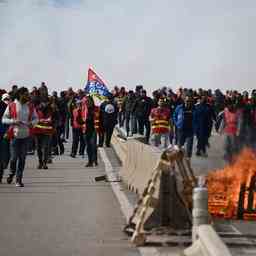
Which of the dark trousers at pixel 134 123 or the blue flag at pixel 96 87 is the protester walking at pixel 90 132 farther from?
the blue flag at pixel 96 87

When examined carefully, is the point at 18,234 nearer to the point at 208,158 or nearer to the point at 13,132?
the point at 13,132

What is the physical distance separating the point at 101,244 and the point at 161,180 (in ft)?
4.28

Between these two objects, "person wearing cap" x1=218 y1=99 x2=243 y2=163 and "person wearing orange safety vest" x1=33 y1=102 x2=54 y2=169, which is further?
"person wearing cap" x1=218 y1=99 x2=243 y2=163

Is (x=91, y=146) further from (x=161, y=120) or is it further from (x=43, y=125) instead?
(x=161, y=120)

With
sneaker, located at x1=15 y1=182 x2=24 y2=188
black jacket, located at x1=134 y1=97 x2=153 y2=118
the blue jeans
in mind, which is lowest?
sneaker, located at x1=15 y1=182 x2=24 y2=188

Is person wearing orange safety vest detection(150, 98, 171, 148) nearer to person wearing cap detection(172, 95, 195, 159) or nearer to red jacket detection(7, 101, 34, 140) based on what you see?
person wearing cap detection(172, 95, 195, 159)

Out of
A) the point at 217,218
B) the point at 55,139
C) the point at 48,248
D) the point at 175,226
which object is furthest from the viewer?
the point at 55,139

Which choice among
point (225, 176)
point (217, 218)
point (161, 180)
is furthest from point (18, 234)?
point (225, 176)

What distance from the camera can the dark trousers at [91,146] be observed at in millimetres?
23609

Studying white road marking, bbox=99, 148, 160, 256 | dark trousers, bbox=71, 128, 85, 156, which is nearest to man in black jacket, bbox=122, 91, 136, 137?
dark trousers, bbox=71, 128, 85, 156

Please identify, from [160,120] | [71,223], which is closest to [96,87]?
[160,120]

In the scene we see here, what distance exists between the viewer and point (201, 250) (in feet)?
25.6

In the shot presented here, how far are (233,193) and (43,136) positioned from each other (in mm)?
9831

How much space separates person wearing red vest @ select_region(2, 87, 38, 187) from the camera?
17250mm
